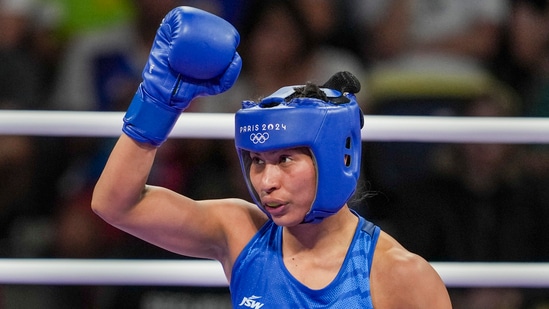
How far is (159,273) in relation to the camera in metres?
2.24

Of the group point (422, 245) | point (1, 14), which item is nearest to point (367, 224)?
point (422, 245)

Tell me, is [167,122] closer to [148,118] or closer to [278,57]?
[148,118]

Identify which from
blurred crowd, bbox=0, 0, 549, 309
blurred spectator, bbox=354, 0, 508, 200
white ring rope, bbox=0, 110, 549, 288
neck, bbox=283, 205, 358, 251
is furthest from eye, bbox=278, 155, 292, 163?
blurred spectator, bbox=354, 0, 508, 200

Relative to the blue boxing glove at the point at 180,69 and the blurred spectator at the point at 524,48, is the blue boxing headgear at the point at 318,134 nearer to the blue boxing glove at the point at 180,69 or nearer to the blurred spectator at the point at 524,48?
the blue boxing glove at the point at 180,69

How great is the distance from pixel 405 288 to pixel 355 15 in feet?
6.88

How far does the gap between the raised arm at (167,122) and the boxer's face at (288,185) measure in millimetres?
186

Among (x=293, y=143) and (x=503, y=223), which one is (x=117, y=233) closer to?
(x=503, y=223)

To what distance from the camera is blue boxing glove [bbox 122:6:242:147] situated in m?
1.70

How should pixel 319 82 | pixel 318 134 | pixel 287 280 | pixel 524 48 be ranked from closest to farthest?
pixel 318 134
pixel 287 280
pixel 319 82
pixel 524 48

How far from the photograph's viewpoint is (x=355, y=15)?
12.0 feet

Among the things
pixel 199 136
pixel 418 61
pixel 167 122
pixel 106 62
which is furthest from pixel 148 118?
pixel 418 61

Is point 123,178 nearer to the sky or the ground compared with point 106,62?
nearer to the sky

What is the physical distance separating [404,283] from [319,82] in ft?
5.42

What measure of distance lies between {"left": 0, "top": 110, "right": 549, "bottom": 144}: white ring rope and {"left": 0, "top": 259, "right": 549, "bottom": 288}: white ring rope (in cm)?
34
